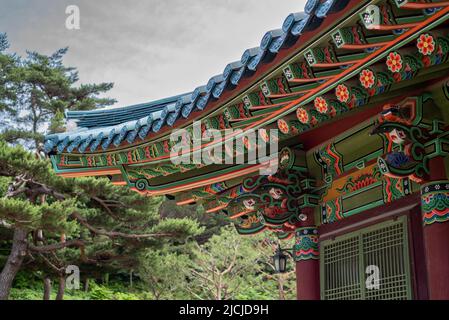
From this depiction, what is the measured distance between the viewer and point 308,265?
16.6ft

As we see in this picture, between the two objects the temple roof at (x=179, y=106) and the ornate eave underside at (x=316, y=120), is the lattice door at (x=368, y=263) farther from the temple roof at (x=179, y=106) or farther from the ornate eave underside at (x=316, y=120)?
the temple roof at (x=179, y=106)

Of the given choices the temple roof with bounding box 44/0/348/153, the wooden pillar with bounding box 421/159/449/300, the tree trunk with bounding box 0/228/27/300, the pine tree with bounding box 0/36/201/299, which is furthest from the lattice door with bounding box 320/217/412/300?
the tree trunk with bounding box 0/228/27/300

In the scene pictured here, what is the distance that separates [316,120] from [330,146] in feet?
2.97

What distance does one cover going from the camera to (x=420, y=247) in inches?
154

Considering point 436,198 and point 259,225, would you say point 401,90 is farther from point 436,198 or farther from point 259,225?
point 259,225

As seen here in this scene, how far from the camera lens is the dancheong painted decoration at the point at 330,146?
307 centimetres

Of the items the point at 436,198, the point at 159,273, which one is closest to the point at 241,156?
the point at 436,198

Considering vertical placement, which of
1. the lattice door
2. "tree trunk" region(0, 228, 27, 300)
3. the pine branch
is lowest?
the lattice door

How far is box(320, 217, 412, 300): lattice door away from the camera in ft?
13.3

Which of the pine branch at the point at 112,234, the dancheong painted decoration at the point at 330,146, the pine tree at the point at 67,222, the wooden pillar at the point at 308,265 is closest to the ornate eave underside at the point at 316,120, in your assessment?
the dancheong painted decoration at the point at 330,146

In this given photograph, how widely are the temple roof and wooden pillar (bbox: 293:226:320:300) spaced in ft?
5.08

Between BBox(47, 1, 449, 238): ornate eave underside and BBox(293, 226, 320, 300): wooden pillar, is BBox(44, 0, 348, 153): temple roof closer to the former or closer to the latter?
BBox(47, 1, 449, 238): ornate eave underside

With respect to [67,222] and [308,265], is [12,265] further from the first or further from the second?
[308,265]

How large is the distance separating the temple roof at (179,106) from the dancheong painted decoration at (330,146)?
1cm
